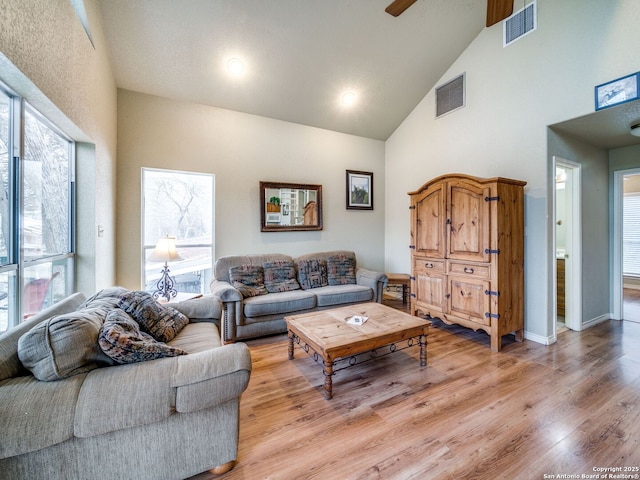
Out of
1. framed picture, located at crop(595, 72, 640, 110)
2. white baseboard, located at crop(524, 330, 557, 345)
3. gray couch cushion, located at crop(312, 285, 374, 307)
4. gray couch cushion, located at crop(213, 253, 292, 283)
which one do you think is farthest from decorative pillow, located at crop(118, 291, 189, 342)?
framed picture, located at crop(595, 72, 640, 110)

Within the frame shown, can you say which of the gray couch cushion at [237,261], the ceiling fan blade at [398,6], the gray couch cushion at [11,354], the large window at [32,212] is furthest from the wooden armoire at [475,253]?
the large window at [32,212]

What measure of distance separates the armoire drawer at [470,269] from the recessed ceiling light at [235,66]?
3457mm

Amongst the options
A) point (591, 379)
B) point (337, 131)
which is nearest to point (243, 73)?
point (337, 131)

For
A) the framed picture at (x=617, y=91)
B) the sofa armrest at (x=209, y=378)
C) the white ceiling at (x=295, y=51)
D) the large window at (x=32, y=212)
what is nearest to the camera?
the sofa armrest at (x=209, y=378)

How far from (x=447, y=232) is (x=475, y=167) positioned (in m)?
1.12

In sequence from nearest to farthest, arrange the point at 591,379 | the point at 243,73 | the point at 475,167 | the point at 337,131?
the point at 591,379 < the point at 243,73 < the point at 475,167 < the point at 337,131

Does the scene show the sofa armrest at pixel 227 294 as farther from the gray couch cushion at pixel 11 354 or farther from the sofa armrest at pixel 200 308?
the gray couch cushion at pixel 11 354

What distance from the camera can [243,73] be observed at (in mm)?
3514

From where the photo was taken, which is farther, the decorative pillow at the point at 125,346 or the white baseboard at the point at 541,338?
the white baseboard at the point at 541,338

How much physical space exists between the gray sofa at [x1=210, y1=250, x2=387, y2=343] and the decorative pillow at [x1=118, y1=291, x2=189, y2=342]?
863mm

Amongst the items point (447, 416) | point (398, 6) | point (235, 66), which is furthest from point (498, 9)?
point (447, 416)

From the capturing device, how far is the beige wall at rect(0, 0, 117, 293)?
1.46m

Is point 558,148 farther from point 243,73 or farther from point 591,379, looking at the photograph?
point 243,73

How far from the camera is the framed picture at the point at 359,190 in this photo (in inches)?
196
